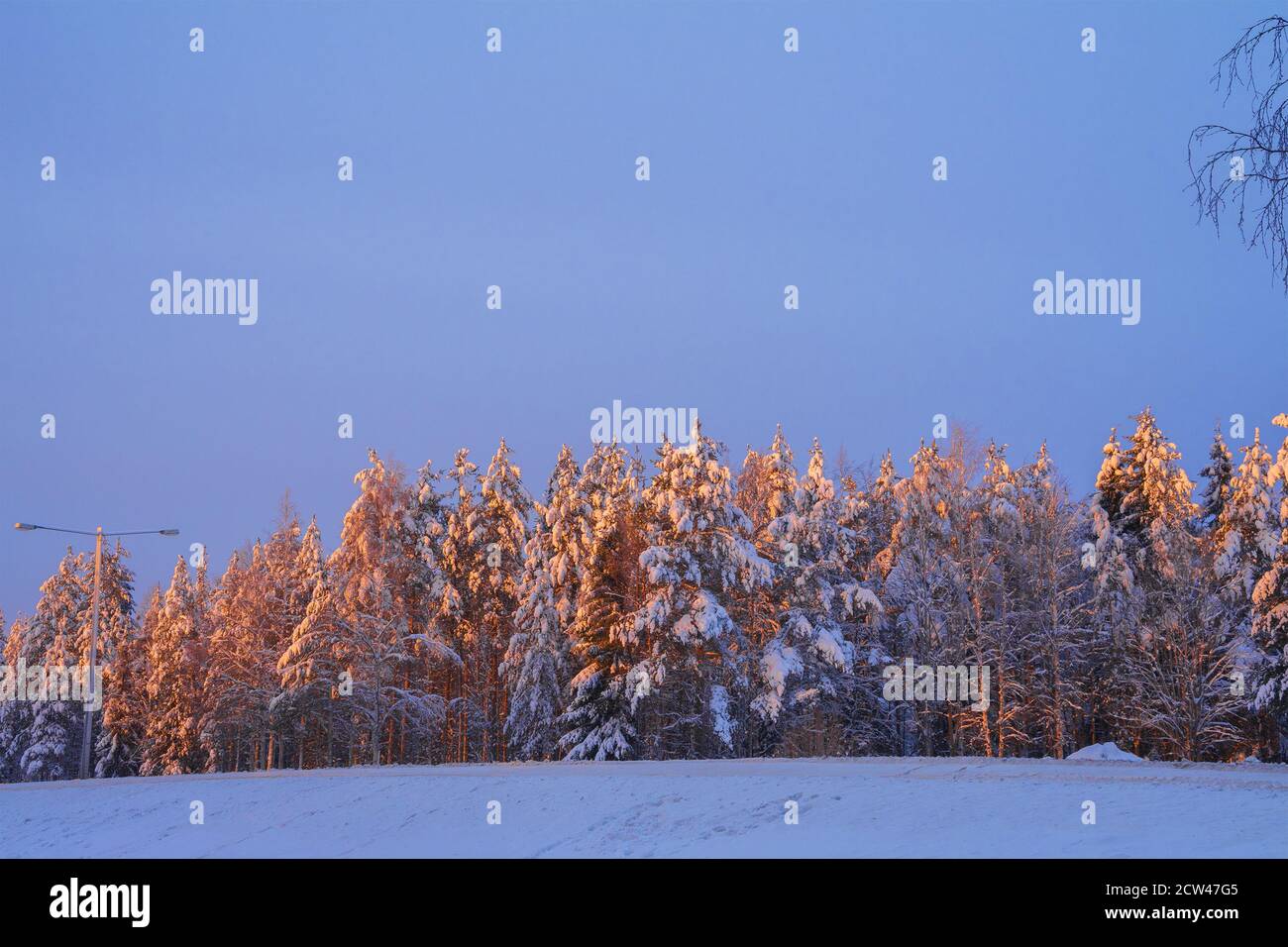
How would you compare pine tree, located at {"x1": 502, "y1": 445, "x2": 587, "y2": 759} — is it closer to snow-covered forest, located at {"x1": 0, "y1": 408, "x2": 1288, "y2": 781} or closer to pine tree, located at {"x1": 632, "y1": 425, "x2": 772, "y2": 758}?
snow-covered forest, located at {"x1": 0, "y1": 408, "x2": 1288, "y2": 781}

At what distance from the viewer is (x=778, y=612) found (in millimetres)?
46656

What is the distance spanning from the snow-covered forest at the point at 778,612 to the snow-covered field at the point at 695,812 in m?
14.0

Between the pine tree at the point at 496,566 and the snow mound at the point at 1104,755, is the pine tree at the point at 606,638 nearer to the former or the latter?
the pine tree at the point at 496,566

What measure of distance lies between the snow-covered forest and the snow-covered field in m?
14.0

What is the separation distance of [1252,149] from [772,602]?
35825mm

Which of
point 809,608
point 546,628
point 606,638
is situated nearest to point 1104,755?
point 606,638

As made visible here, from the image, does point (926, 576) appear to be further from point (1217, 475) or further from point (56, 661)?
point (56, 661)

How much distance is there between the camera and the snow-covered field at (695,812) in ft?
52.6

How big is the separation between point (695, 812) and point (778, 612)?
2791 cm

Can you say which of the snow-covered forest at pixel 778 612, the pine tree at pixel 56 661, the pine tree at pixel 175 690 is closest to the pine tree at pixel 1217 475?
the snow-covered forest at pixel 778 612

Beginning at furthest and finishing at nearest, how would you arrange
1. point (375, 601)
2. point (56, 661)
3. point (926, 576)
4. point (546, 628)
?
1. point (56, 661)
2. point (926, 576)
3. point (375, 601)
4. point (546, 628)
